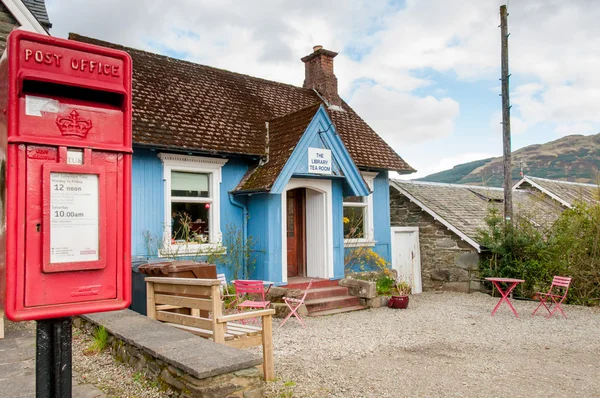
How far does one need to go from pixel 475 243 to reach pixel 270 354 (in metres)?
9.82

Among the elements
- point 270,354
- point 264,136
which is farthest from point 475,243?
point 270,354

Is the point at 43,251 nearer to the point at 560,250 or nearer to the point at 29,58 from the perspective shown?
the point at 29,58

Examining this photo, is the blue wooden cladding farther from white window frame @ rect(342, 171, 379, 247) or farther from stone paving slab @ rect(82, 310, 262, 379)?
stone paving slab @ rect(82, 310, 262, 379)

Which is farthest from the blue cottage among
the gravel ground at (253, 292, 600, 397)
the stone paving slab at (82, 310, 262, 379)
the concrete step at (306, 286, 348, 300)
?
the stone paving slab at (82, 310, 262, 379)

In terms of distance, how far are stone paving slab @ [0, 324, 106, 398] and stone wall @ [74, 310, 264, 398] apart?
0.53m

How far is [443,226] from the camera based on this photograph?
14.9 metres

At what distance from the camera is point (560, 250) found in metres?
12.7

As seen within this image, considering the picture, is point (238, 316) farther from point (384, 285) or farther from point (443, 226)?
point (443, 226)

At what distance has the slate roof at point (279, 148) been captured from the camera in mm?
10859

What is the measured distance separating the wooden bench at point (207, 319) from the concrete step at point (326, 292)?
486 centimetres

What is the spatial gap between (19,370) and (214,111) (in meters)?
8.33

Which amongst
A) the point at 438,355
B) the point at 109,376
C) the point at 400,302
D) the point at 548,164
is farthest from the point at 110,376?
the point at 548,164

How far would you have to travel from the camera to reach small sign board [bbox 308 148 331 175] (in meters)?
11.3

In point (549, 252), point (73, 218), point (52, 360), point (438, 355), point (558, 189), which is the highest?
point (558, 189)
